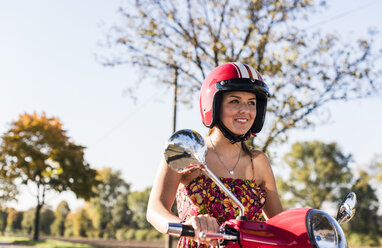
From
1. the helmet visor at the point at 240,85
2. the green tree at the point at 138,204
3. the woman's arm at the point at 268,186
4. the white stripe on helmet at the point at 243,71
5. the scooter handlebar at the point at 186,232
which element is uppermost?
the green tree at the point at 138,204

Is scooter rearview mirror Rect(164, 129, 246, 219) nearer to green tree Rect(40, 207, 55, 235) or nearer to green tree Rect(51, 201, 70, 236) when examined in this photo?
green tree Rect(40, 207, 55, 235)

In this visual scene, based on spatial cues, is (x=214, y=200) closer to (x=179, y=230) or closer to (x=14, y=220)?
(x=179, y=230)

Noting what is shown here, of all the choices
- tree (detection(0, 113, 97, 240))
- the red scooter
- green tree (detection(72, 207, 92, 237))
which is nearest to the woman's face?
the red scooter

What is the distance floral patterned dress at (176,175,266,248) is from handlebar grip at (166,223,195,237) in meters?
0.88

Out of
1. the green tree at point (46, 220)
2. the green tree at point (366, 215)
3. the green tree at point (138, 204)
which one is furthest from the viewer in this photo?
the green tree at point (138, 204)

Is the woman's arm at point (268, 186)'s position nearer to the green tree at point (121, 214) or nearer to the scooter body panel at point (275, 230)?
the scooter body panel at point (275, 230)

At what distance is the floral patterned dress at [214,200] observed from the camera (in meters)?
2.45

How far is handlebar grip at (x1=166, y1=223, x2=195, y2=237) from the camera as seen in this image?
154 cm

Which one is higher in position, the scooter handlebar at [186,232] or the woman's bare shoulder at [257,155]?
the woman's bare shoulder at [257,155]

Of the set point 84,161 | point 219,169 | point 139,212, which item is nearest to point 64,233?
point 139,212

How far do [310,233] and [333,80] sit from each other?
1402 centimetres

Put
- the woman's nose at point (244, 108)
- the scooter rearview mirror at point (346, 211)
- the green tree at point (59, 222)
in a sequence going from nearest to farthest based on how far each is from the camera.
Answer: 1. the scooter rearview mirror at point (346, 211)
2. the woman's nose at point (244, 108)
3. the green tree at point (59, 222)

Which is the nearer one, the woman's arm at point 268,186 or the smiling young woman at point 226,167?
the smiling young woman at point 226,167

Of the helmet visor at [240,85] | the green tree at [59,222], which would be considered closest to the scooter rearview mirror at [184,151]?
the helmet visor at [240,85]
